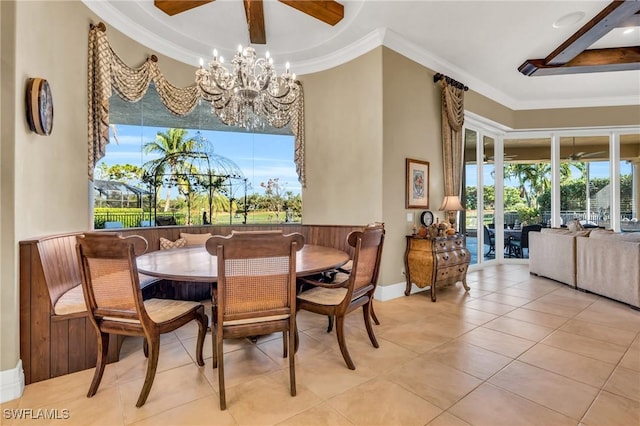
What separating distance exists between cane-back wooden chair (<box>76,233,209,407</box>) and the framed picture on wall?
329 cm

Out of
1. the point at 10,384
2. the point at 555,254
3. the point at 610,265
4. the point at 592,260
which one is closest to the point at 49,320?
the point at 10,384

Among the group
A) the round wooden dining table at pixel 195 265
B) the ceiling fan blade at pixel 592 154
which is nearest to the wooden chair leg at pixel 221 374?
the round wooden dining table at pixel 195 265

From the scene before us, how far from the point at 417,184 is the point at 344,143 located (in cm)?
123

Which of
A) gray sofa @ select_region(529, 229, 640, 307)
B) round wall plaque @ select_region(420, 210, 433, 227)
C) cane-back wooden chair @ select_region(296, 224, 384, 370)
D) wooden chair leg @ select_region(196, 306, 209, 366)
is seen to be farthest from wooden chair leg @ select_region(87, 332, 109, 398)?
gray sofa @ select_region(529, 229, 640, 307)

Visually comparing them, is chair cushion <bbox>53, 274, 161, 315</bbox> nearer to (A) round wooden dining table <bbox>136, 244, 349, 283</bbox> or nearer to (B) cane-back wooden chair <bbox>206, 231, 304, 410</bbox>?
(A) round wooden dining table <bbox>136, 244, 349, 283</bbox>

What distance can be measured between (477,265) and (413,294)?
2432 mm

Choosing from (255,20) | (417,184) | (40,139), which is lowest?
(417,184)

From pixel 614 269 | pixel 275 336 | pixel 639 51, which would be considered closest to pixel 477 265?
pixel 614 269

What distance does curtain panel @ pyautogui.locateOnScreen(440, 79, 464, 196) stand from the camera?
4406 millimetres

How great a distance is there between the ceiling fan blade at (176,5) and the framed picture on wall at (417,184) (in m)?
3.15

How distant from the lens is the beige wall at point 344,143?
385 centimetres

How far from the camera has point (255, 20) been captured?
126 inches

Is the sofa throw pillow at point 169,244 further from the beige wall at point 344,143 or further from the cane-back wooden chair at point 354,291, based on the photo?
the cane-back wooden chair at point 354,291

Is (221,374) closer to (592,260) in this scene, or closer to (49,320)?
(49,320)
